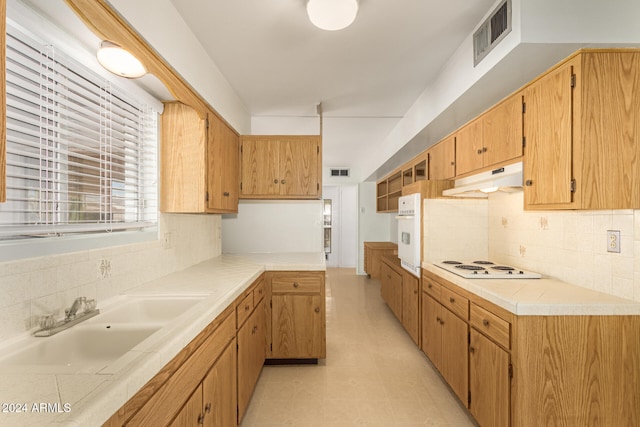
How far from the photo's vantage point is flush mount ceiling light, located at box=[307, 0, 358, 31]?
1.64 m

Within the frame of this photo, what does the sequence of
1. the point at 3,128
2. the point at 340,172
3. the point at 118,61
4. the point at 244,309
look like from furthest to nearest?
the point at 340,172 < the point at 244,309 < the point at 118,61 < the point at 3,128

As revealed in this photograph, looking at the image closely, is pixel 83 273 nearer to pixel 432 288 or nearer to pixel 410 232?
pixel 432 288

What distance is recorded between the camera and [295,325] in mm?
2740

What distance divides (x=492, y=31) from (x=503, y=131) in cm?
63

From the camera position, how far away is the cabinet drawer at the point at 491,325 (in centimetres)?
165

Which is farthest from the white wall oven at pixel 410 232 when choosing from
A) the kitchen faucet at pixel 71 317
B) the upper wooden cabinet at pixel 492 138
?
the kitchen faucet at pixel 71 317

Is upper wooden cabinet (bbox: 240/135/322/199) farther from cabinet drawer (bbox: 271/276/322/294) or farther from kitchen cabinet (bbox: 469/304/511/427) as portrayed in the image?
kitchen cabinet (bbox: 469/304/511/427)

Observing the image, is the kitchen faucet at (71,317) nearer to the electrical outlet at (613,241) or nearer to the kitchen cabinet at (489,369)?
the kitchen cabinet at (489,369)

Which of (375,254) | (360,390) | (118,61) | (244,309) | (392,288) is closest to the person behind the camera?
(118,61)

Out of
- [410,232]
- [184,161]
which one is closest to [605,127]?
[410,232]

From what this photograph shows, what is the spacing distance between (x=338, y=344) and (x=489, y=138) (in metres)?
2.38

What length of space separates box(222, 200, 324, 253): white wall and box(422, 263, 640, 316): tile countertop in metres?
1.94

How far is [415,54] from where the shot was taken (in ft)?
7.38

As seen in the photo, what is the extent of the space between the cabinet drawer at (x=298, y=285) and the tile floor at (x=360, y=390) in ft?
2.26
